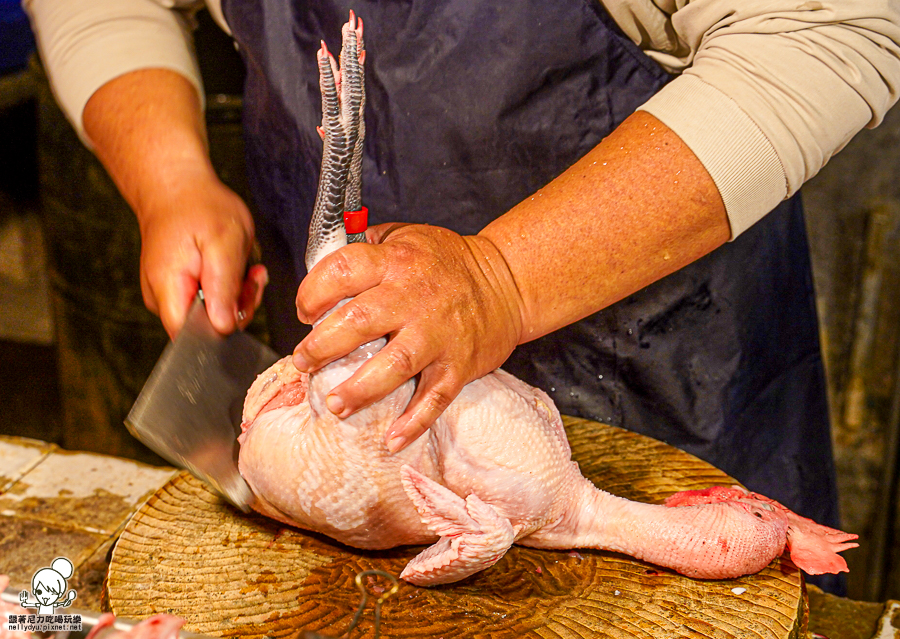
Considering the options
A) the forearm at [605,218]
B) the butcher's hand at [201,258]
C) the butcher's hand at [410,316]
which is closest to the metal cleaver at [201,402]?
the butcher's hand at [201,258]

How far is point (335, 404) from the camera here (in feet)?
3.56

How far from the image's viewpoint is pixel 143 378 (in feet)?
8.31

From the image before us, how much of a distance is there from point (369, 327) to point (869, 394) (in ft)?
7.14

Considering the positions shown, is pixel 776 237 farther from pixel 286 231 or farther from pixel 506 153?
pixel 286 231

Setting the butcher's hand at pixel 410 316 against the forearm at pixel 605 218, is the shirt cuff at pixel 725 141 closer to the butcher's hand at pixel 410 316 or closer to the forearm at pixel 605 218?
the forearm at pixel 605 218

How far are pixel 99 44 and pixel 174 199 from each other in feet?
1.54

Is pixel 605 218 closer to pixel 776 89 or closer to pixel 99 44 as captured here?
pixel 776 89

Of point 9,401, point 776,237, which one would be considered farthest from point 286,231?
point 9,401

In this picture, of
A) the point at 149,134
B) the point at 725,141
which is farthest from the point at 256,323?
the point at 725,141
